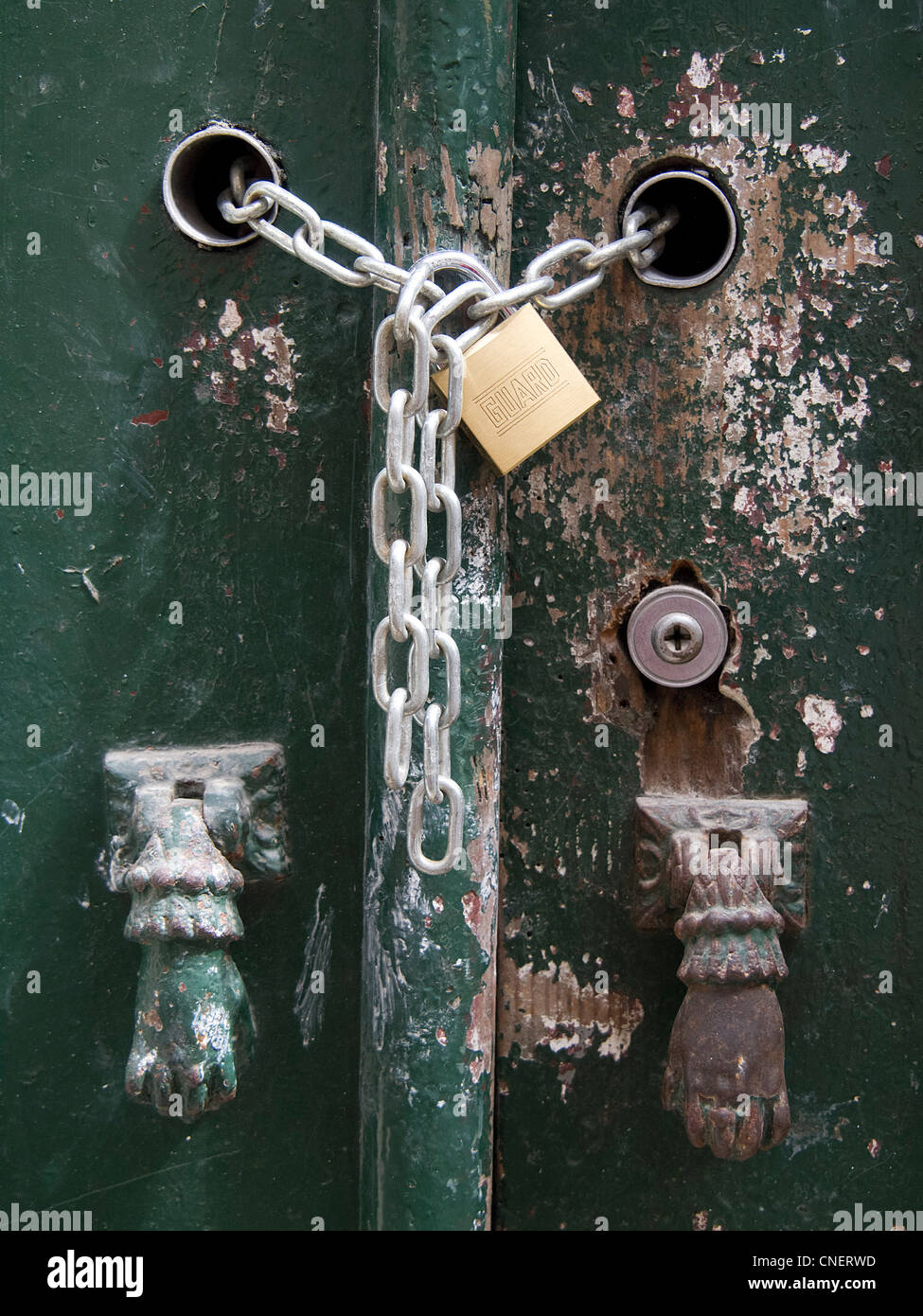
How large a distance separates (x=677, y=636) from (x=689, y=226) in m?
0.32

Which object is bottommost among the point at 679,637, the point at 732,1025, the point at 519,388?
the point at 732,1025

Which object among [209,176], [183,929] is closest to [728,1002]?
[183,929]

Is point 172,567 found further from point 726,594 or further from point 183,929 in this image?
point 726,594

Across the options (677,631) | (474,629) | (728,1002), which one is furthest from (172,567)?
(728,1002)

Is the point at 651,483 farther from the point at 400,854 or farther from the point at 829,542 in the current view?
the point at 400,854

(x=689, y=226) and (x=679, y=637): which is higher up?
(x=689, y=226)

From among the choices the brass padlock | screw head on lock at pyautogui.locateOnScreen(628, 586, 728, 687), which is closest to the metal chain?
the brass padlock

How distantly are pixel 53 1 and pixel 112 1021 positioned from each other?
789 millimetres

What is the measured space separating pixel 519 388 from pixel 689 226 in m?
0.24

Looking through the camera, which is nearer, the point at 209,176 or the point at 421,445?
the point at 421,445

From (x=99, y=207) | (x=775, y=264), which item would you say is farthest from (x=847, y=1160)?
(x=99, y=207)

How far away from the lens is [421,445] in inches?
25.3

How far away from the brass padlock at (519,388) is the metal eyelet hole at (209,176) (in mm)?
238

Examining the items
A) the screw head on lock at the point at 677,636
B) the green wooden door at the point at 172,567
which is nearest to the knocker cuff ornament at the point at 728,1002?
the screw head on lock at the point at 677,636
